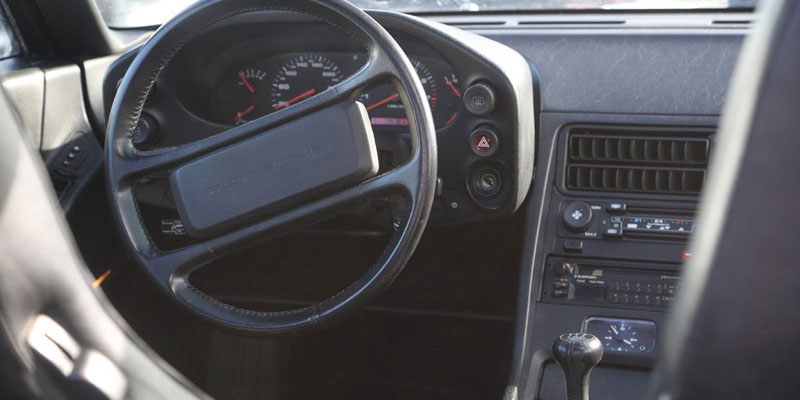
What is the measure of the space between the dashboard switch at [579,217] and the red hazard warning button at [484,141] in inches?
11.9

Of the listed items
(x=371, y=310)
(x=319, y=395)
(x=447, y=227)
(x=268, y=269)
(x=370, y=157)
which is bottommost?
(x=319, y=395)

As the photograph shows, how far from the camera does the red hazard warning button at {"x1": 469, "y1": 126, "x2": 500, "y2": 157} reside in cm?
184

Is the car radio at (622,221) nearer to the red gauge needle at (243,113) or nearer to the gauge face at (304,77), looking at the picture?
the gauge face at (304,77)

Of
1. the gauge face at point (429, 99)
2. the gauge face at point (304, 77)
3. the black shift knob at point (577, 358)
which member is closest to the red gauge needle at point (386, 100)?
the gauge face at point (429, 99)

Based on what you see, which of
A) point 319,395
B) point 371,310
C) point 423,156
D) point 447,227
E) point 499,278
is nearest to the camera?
point 423,156

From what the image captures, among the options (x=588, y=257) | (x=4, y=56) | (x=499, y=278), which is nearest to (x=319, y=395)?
(x=499, y=278)

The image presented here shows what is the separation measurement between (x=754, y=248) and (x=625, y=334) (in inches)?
63.8

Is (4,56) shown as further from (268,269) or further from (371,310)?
(371,310)

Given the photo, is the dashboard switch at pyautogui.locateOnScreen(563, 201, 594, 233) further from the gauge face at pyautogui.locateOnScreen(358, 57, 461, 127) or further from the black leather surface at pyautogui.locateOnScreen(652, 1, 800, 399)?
the black leather surface at pyautogui.locateOnScreen(652, 1, 800, 399)

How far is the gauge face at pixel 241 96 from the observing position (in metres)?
2.12

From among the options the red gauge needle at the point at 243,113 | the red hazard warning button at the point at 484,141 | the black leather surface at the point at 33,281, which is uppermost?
the black leather surface at the point at 33,281

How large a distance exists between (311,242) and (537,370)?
27.2 inches

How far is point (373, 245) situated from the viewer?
7.38 ft

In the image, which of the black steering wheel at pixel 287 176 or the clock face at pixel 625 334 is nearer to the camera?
the black steering wheel at pixel 287 176
